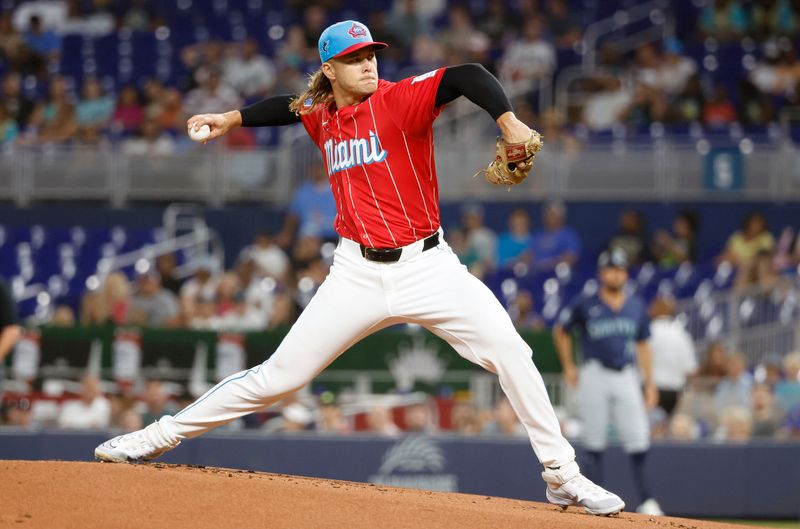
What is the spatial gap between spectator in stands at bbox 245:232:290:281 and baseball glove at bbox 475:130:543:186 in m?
9.03

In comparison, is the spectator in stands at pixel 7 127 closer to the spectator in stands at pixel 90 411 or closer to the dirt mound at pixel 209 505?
the spectator in stands at pixel 90 411

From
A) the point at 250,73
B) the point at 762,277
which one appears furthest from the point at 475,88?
the point at 250,73

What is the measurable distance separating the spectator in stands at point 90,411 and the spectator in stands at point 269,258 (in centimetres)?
303

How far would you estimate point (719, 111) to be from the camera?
1584 cm

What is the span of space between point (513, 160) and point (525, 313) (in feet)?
25.8

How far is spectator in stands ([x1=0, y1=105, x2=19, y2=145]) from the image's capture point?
1669 centimetres

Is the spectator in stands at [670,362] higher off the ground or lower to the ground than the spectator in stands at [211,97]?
lower

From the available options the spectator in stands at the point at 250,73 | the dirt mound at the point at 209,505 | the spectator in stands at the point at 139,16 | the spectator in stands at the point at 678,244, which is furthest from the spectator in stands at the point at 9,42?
the dirt mound at the point at 209,505

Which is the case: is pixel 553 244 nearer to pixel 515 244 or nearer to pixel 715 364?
pixel 515 244

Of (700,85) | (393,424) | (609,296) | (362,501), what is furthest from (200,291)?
(362,501)

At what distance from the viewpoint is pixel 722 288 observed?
13430mm

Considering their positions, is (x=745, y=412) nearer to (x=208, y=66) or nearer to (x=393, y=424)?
(x=393, y=424)

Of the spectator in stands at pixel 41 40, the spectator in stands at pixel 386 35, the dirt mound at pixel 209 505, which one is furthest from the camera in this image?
the spectator in stands at pixel 41 40

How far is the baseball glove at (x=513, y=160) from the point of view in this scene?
193 inches
